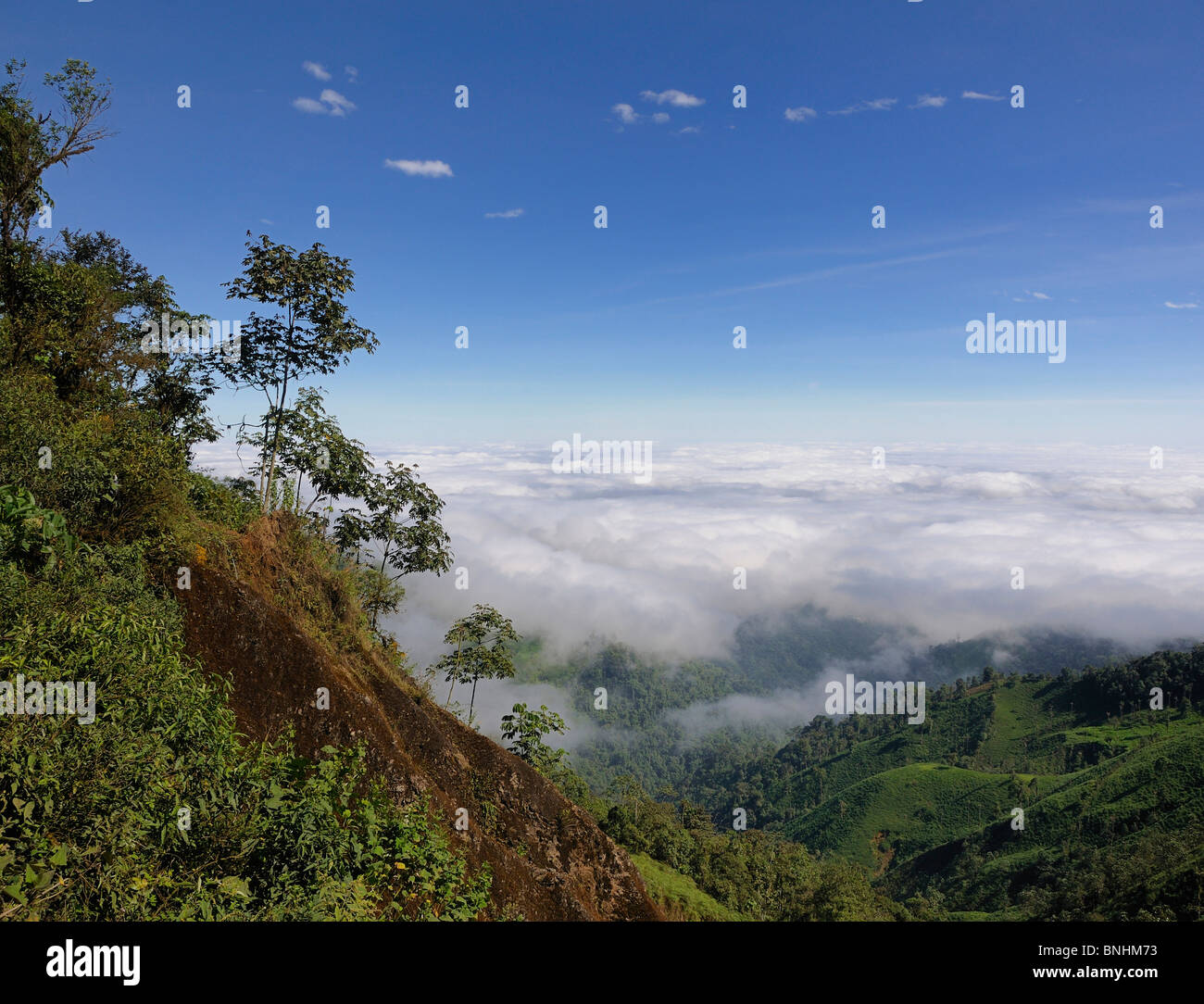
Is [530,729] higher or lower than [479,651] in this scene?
lower

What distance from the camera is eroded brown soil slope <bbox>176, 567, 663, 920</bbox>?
9.84m

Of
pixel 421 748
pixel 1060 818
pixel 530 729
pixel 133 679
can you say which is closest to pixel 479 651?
pixel 530 729

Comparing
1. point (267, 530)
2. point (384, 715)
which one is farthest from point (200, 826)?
point (267, 530)

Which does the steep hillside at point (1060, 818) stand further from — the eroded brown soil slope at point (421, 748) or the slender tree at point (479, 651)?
the eroded brown soil slope at point (421, 748)

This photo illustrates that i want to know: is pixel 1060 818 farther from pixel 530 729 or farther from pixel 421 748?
pixel 421 748

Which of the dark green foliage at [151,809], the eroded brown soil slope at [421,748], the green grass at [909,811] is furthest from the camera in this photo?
the green grass at [909,811]

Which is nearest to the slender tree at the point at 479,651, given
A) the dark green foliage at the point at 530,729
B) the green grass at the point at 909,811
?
the dark green foliage at the point at 530,729

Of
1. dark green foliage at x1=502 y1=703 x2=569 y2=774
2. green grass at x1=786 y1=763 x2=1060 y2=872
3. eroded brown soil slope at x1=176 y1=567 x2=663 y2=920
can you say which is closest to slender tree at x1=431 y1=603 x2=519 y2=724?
dark green foliage at x1=502 y1=703 x2=569 y2=774

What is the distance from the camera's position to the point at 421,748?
12.6m

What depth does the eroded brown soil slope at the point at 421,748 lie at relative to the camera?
9.84m

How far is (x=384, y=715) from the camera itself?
12008mm

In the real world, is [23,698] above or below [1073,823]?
above
